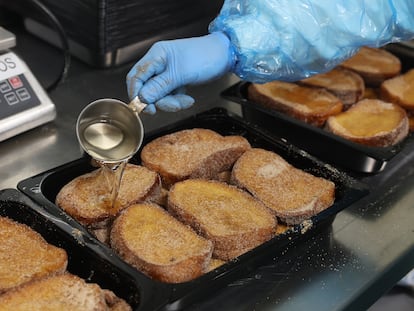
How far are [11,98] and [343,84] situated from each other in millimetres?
844

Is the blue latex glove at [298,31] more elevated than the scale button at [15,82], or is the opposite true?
the blue latex glove at [298,31]

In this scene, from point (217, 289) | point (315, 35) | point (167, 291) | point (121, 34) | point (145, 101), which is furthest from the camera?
point (121, 34)

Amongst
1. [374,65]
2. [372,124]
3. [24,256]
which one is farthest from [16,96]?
[374,65]

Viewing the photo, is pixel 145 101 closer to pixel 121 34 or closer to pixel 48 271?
pixel 48 271

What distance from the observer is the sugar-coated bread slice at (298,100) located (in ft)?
5.03

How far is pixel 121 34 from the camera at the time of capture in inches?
65.3

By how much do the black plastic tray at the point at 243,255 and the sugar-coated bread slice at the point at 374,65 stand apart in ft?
1.60

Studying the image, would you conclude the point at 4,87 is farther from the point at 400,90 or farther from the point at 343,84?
the point at 400,90

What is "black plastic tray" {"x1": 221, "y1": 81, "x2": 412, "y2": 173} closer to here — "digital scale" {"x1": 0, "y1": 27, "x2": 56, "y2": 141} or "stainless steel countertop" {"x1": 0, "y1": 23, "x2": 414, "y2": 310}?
"stainless steel countertop" {"x1": 0, "y1": 23, "x2": 414, "y2": 310}

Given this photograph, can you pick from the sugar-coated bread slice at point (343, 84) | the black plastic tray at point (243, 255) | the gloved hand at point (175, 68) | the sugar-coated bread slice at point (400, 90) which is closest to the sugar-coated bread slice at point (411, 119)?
the sugar-coated bread slice at point (400, 90)

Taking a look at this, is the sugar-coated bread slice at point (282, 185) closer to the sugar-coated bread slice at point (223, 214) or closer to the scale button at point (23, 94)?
the sugar-coated bread slice at point (223, 214)

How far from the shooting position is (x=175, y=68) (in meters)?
1.20

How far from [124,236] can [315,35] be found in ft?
2.00

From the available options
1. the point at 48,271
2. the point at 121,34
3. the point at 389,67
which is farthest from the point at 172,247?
the point at 389,67
